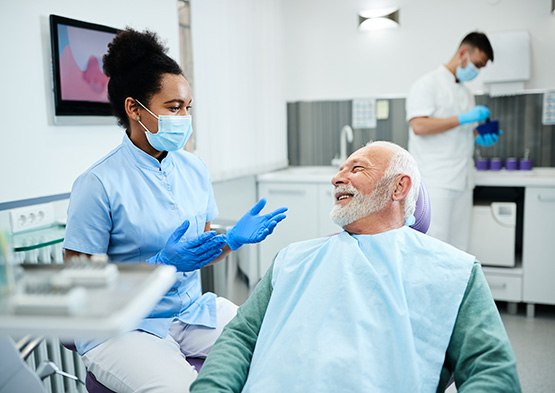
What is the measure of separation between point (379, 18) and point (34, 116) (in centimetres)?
262

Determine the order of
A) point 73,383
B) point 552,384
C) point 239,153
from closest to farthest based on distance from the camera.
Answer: point 73,383 → point 552,384 → point 239,153

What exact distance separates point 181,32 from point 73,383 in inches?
76.1

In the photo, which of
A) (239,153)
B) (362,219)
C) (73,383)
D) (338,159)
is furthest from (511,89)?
(73,383)

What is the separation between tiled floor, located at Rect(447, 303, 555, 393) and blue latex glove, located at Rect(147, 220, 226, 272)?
153cm

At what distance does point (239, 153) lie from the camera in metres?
3.38

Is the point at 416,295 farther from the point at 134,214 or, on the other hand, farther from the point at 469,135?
the point at 469,135

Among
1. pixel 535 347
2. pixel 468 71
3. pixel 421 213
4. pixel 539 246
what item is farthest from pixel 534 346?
pixel 421 213

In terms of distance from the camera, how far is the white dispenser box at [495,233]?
10.3 feet

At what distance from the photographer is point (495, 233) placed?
10.4 feet

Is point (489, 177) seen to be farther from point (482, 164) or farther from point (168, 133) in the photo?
point (168, 133)

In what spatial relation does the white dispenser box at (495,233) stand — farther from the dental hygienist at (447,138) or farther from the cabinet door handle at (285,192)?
the cabinet door handle at (285,192)

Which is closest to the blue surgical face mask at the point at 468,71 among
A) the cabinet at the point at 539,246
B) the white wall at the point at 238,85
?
the cabinet at the point at 539,246

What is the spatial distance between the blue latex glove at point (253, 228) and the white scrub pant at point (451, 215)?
67.3 inches

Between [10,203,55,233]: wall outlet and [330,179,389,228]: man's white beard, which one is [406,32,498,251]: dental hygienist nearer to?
[330,179,389,228]: man's white beard
